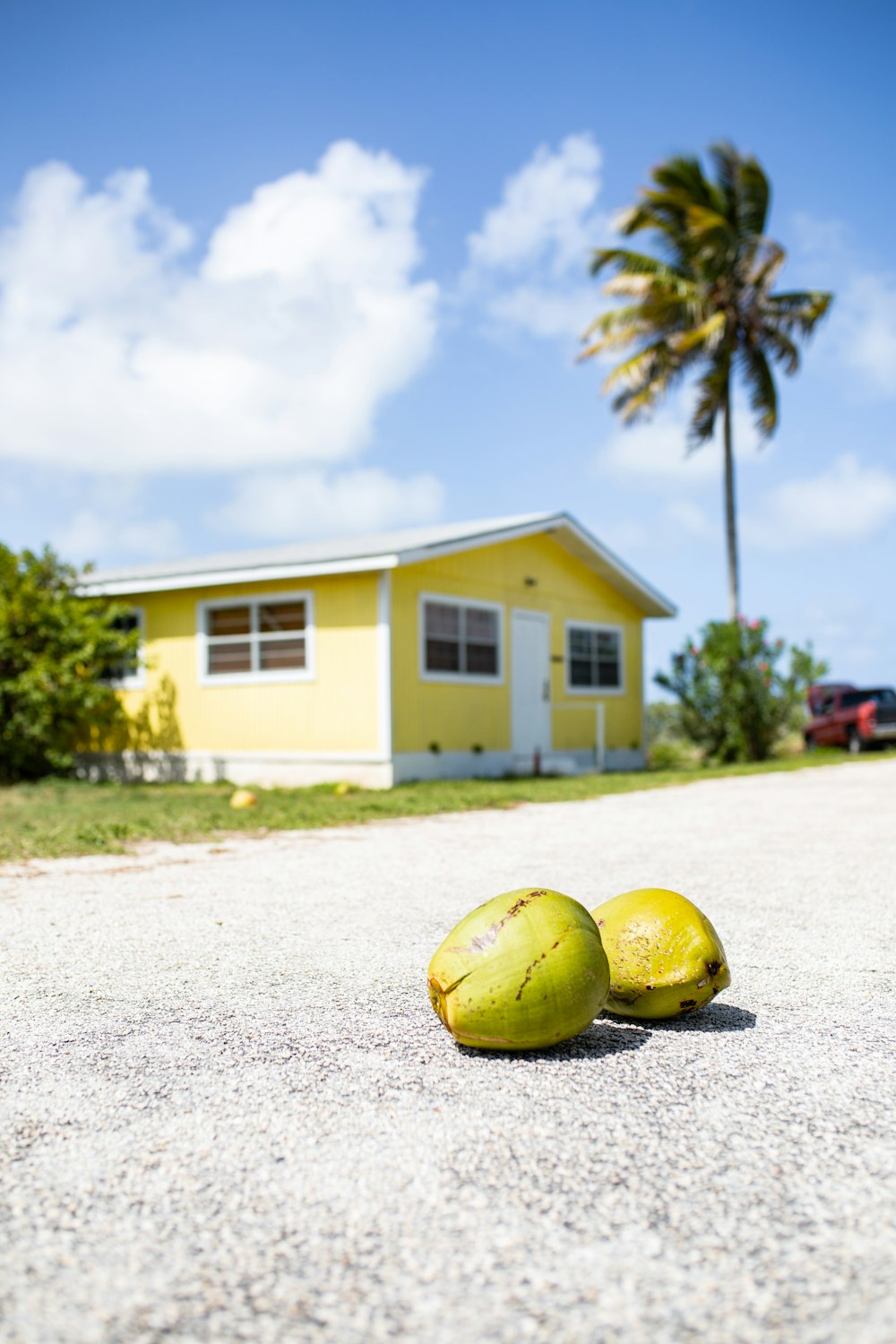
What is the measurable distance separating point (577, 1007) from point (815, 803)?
28.8 feet

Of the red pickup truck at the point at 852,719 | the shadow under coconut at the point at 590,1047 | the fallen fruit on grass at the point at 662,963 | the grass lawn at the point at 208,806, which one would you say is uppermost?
the red pickup truck at the point at 852,719

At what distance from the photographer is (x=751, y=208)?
2397 cm

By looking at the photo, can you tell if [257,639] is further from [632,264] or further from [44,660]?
[632,264]

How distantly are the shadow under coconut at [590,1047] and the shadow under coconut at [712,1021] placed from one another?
0.07 m

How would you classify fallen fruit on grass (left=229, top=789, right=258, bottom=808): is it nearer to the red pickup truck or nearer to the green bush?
the green bush

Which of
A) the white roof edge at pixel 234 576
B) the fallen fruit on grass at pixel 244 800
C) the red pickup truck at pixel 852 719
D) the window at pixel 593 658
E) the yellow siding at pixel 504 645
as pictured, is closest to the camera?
the fallen fruit on grass at pixel 244 800

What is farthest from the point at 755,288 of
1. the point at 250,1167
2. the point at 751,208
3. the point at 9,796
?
the point at 250,1167

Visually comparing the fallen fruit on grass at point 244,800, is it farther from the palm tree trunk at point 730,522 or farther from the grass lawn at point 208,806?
the palm tree trunk at point 730,522

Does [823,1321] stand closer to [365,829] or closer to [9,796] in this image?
[365,829]

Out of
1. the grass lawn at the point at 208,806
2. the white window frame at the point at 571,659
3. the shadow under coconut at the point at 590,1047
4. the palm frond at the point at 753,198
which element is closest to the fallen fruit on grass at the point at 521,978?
the shadow under coconut at the point at 590,1047

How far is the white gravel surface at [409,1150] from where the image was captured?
6.05 feet

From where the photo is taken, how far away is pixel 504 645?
1717cm

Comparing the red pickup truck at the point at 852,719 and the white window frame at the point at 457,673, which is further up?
the white window frame at the point at 457,673

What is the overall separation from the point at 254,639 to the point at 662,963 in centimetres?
1284
